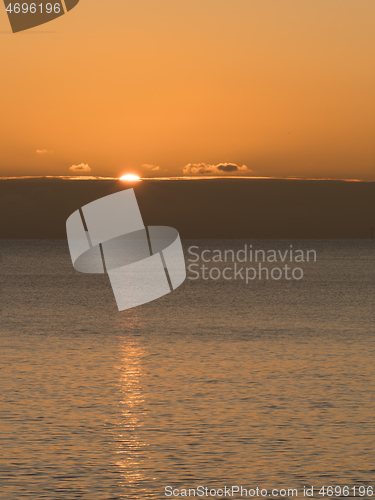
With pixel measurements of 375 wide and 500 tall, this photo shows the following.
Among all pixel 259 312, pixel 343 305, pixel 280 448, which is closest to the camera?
pixel 280 448

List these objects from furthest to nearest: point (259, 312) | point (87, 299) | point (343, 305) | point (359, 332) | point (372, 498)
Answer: point (87, 299) → point (343, 305) → point (259, 312) → point (359, 332) → point (372, 498)

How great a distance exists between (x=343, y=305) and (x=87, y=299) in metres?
21.8

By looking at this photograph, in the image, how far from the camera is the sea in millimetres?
14930

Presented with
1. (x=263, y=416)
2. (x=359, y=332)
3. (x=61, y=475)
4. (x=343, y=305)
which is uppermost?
(x=61, y=475)

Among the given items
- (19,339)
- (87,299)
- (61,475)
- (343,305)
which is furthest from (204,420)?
(87,299)

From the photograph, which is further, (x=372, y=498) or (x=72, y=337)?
(x=72, y=337)

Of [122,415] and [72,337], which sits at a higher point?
[122,415]

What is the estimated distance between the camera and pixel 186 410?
2084 centimetres

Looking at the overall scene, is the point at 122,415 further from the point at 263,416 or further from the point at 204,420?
the point at 263,416

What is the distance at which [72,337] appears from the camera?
3775 cm

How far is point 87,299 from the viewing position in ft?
225

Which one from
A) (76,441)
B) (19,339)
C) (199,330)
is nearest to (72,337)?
(19,339)

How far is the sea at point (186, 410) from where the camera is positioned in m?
14.9

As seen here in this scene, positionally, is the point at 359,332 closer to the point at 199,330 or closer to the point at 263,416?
the point at 199,330
